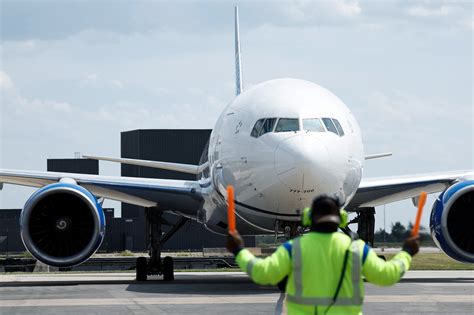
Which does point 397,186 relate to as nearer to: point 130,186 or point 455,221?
point 455,221

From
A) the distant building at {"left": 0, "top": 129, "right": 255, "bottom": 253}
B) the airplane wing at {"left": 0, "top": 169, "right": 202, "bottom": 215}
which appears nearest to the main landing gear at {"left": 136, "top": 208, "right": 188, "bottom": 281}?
the airplane wing at {"left": 0, "top": 169, "right": 202, "bottom": 215}

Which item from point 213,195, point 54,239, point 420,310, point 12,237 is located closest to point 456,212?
point 213,195

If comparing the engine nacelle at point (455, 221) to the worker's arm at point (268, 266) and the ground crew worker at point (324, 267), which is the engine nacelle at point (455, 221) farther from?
the worker's arm at point (268, 266)

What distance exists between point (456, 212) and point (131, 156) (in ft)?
160

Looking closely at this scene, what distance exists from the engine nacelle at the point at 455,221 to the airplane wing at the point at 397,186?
0.73 m

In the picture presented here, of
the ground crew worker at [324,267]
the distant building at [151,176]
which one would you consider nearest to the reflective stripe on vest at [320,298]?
the ground crew worker at [324,267]

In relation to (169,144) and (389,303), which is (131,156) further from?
(389,303)

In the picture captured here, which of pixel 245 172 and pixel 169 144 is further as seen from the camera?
pixel 169 144

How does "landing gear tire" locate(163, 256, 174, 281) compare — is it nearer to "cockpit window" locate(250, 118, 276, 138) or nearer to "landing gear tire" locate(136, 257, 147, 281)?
Answer: "landing gear tire" locate(136, 257, 147, 281)

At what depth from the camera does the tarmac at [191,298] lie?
1428cm

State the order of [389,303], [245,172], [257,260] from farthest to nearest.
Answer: [245,172]
[389,303]
[257,260]

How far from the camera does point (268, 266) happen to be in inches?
259

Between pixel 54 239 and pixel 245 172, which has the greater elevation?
pixel 245 172

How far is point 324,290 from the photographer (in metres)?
6.67
